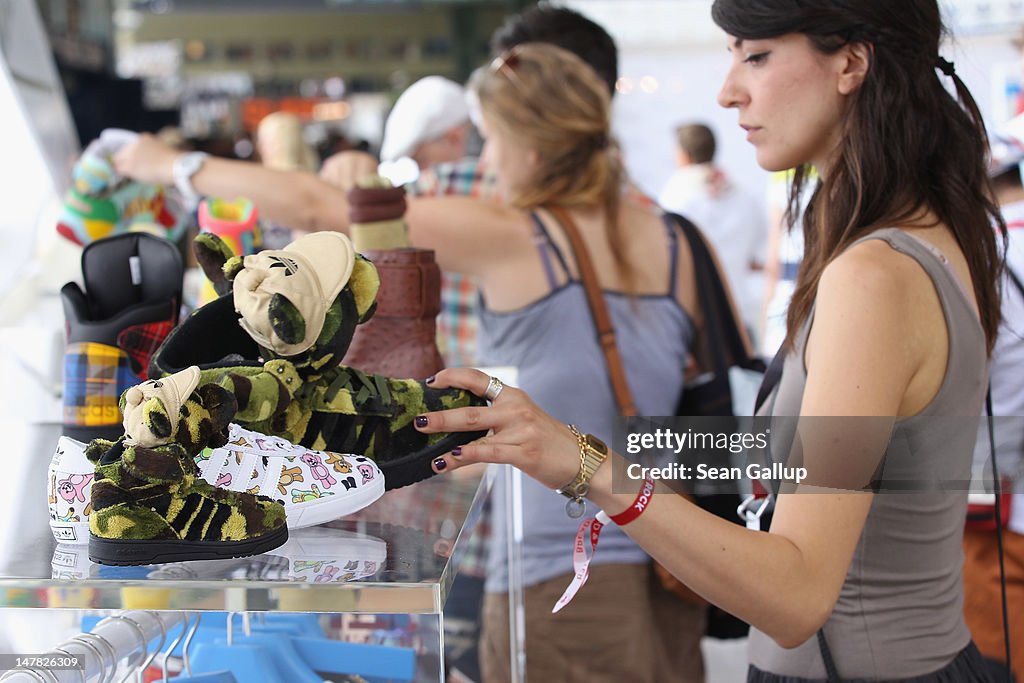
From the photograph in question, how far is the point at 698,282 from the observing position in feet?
5.81

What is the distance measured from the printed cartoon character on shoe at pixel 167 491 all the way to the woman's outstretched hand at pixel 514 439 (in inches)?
6.9

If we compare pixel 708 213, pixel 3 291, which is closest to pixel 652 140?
pixel 708 213

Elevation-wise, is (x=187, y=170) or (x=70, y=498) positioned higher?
(x=187, y=170)

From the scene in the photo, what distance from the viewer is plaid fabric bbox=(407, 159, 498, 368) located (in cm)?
213

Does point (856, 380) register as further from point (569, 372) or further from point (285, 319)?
point (569, 372)

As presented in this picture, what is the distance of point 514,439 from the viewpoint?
2.85ft

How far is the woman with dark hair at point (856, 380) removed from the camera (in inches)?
35.6

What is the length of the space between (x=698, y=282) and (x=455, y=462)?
97 cm

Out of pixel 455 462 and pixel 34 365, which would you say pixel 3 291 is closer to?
pixel 34 365

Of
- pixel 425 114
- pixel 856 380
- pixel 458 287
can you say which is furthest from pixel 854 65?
pixel 425 114

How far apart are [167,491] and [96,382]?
30 cm

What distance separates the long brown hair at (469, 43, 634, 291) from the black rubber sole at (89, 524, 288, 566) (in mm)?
1043

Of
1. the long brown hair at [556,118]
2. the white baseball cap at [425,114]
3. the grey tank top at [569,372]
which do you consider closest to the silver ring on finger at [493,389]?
the grey tank top at [569,372]

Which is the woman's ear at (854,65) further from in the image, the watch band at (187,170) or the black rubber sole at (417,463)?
the watch band at (187,170)
